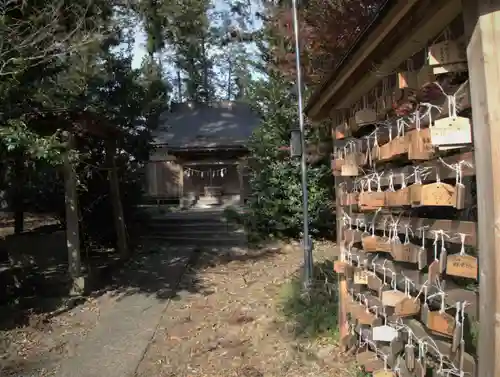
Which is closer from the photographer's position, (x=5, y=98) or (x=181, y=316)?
(x=5, y=98)

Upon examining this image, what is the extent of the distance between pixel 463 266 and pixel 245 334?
384cm

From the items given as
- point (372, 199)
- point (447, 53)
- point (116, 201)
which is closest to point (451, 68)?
point (447, 53)

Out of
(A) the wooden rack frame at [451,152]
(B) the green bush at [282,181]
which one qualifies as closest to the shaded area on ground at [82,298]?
→ (B) the green bush at [282,181]

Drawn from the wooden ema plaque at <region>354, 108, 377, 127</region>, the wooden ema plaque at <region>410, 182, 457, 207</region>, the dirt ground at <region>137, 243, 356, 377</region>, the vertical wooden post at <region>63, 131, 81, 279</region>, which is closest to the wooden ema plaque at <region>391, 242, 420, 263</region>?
the wooden ema plaque at <region>410, 182, 457, 207</region>

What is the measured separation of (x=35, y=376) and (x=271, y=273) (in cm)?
482

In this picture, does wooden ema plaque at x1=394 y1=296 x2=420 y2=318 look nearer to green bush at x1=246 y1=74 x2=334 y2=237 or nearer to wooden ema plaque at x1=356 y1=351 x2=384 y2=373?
wooden ema plaque at x1=356 y1=351 x2=384 y2=373

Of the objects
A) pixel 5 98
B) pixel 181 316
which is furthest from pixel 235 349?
pixel 5 98

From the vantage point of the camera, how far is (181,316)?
648 centimetres

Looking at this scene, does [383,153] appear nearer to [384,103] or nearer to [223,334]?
[384,103]

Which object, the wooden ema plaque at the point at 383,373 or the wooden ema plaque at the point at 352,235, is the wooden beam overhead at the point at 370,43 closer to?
the wooden ema plaque at the point at 352,235

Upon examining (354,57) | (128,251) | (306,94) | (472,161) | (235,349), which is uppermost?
(306,94)

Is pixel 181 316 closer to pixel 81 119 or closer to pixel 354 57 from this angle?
pixel 81 119

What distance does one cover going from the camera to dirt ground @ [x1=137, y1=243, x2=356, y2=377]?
183 inches

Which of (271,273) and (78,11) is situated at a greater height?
(78,11)
